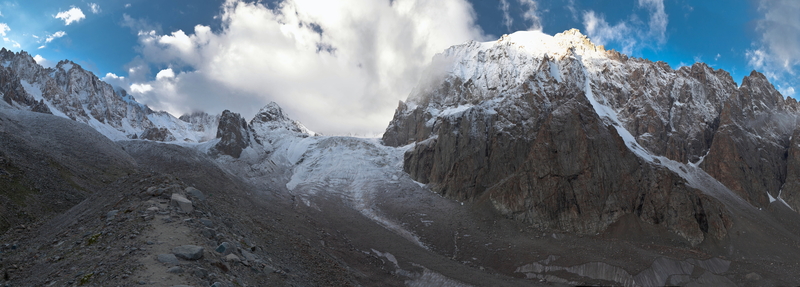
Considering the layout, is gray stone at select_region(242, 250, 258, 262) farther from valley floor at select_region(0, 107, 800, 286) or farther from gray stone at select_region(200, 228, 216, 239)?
gray stone at select_region(200, 228, 216, 239)

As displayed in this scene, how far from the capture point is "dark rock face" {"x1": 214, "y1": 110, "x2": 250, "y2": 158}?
158500 millimetres

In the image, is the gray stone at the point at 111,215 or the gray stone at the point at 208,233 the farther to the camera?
the gray stone at the point at 111,215

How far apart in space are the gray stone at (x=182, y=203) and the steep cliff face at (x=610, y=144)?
3208 inches

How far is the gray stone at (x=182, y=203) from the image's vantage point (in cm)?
2448

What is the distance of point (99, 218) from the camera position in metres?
23.2

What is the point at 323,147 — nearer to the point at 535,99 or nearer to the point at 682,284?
the point at 535,99

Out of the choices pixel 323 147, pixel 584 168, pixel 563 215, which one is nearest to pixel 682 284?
pixel 563 215

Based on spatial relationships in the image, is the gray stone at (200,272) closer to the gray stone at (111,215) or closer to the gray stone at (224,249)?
the gray stone at (224,249)

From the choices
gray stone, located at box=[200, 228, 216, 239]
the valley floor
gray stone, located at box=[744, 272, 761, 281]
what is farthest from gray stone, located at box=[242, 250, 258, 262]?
gray stone, located at box=[744, 272, 761, 281]

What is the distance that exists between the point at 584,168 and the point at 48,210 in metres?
104

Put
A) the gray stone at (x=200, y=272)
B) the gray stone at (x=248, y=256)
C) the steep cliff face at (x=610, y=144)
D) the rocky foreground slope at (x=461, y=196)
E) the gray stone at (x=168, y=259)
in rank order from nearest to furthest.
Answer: the gray stone at (x=200, y=272), the gray stone at (x=168, y=259), the rocky foreground slope at (x=461, y=196), the gray stone at (x=248, y=256), the steep cliff face at (x=610, y=144)

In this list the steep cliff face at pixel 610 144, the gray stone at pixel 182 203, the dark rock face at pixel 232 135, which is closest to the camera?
the gray stone at pixel 182 203

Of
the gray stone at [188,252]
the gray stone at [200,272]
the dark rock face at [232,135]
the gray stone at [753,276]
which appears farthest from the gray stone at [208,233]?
the dark rock face at [232,135]

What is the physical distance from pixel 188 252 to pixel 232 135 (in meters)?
160
